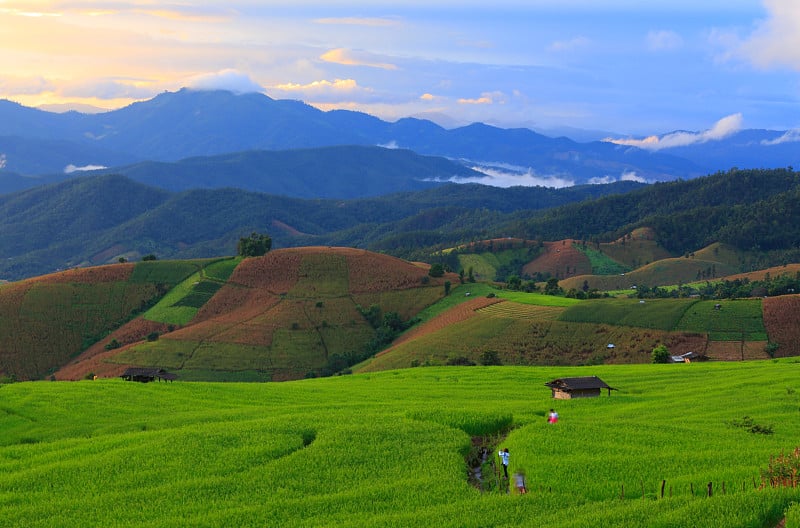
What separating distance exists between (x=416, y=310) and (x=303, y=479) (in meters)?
134

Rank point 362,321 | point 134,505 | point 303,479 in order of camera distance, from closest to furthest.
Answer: point 134,505
point 303,479
point 362,321

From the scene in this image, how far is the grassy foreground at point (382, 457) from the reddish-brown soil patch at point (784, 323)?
49.9m

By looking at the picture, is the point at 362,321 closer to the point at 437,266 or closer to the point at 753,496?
the point at 437,266

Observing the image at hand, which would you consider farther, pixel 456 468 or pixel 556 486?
pixel 456 468

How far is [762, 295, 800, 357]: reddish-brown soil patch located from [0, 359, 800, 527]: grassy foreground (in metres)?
49.9

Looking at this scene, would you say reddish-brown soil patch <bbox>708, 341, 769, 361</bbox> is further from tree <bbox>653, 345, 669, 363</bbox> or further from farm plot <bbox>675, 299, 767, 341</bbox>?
tree <bbox>653, 345, 669, 363</bbox>

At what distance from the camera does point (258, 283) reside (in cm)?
18875

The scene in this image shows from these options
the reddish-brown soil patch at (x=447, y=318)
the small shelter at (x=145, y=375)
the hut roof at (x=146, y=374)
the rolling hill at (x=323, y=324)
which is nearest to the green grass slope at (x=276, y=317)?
the rolling hill at (x=323, y=324)

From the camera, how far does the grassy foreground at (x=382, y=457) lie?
36375 millimetres

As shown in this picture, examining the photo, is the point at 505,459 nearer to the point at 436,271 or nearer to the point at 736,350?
the point at 736,350

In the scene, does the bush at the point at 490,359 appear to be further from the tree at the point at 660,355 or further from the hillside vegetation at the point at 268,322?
the hillside vegetation at the point at 268,322

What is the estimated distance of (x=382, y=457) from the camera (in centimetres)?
4662

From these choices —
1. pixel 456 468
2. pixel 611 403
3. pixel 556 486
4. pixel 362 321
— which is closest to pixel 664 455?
pixel 556 486

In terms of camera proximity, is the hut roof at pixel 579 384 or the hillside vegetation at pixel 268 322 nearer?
the hut roof at pixel 579 384
